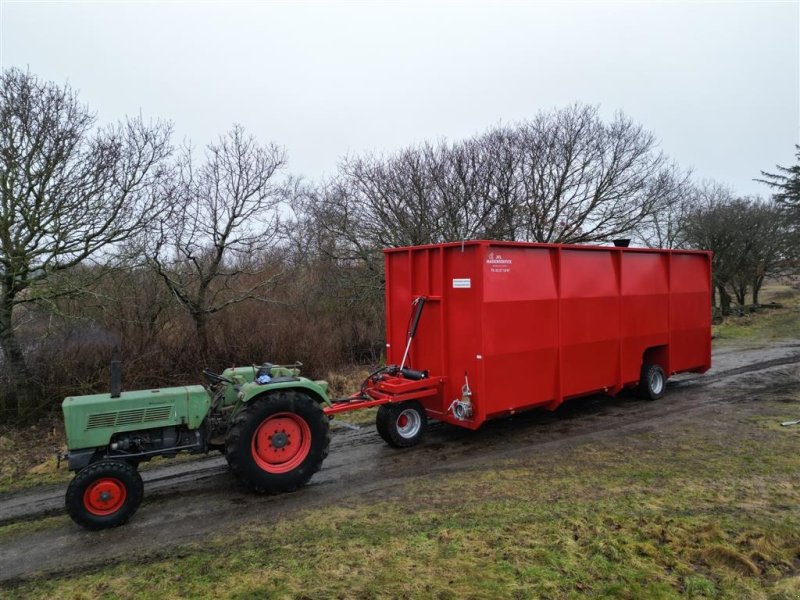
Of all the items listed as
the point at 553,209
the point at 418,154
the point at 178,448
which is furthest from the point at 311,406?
the point at 553,209

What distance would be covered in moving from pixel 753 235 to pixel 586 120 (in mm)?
12405

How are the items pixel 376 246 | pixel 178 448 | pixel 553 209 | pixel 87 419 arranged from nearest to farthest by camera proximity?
pixel 87 419 → pixel 178 448 → pixel 376 246 → pixel 553 209

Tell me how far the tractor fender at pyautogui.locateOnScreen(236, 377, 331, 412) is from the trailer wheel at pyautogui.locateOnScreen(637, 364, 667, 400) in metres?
6.03

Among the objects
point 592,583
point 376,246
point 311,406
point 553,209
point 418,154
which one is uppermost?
point 418,154

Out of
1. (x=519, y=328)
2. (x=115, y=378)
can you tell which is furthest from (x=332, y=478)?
(x=519, y=328)

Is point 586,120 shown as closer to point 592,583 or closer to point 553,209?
point 553,209

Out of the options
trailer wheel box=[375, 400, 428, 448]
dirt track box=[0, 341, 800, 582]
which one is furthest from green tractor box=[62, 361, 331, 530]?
trailer wheel box=[375, 400, 428, 448]

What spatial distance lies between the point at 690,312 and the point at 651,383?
1.77 meters

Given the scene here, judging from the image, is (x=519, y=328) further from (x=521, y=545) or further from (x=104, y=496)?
(x=104, y=496)

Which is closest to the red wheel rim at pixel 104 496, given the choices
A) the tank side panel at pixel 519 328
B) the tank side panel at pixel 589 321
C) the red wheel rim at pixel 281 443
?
the red wheel rim at pixel 281 443

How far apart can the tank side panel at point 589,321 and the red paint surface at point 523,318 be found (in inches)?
0.6

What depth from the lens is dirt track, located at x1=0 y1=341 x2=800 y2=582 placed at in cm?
409

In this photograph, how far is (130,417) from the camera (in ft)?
15.0

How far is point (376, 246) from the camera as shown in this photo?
574 inches
